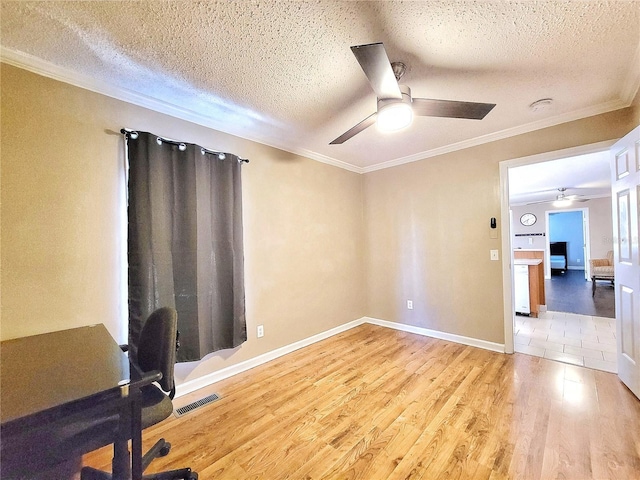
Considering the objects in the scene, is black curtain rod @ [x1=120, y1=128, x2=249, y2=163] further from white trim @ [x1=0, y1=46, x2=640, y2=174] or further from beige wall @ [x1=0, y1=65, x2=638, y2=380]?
white trim @ [x1=0, y1=46, x2=640, y2=174]

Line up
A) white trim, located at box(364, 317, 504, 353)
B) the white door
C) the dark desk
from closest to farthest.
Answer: the dark desk, the white door, white trim, located at box(364, 317, 504, 353)

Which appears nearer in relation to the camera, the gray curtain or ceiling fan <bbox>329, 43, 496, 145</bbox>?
ceiling fan <bbox>329, 43, 496, 145</bbox>

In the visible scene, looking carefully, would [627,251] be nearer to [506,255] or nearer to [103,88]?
[506,255]

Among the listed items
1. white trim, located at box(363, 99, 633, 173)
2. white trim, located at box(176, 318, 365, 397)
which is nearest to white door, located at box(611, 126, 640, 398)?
white trim, located at box(363, 99, 633, 173)

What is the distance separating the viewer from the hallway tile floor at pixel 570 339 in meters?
2.70

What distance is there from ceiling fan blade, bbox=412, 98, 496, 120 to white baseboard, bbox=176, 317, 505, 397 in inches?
99.8

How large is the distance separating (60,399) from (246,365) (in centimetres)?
193

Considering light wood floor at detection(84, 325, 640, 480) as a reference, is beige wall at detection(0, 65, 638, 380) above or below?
above

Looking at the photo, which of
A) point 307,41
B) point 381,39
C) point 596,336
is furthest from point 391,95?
point 596,336

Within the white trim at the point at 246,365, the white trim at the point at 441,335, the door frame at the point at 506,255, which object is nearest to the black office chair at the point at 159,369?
the white trim at the point at 246,365

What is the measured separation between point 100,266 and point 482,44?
9.54ft

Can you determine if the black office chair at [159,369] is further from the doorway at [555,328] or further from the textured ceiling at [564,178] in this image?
the textured ceiling at [564,178]

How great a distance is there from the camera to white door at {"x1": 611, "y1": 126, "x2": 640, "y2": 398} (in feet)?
6.52

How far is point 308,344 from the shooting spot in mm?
3299
